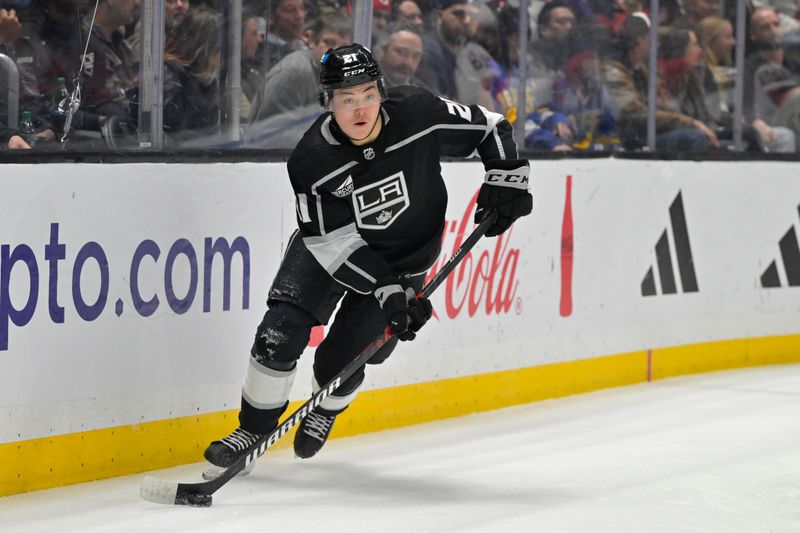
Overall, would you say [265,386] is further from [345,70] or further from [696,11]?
[696,11]

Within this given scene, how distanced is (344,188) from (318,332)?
95 cm

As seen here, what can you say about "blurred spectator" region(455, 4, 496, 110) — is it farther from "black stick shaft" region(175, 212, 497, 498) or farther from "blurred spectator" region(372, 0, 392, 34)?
"black stick shaft" region(175, 212, 497, 498)

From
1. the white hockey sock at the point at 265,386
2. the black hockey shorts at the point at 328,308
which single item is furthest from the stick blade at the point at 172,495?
the black hockey shorts at the point at 328,308

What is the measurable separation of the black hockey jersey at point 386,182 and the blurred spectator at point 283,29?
0.83 metres

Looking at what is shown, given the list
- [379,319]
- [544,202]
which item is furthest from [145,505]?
[544,202]

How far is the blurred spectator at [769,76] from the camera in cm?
636

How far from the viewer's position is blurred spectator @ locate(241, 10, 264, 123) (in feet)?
14.5

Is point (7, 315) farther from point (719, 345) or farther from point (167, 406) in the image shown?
point (719, 345)

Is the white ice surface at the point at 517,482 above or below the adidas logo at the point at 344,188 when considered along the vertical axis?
below

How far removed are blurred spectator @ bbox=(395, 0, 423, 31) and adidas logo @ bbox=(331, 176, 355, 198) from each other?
59.7 inches

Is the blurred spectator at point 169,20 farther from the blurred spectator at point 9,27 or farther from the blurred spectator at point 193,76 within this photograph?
the blurred spectator at point 9,27

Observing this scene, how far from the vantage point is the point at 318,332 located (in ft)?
14.7

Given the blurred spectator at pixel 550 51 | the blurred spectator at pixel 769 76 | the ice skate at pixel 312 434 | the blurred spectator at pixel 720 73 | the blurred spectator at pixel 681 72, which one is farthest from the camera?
the blurred spectator at pixel 769 76

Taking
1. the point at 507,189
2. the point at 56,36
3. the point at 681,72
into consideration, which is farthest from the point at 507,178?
the point at 681,72
